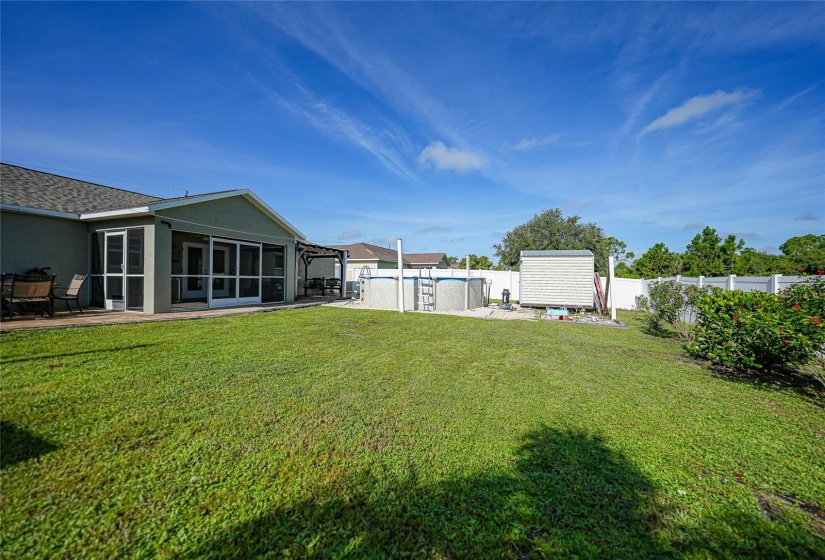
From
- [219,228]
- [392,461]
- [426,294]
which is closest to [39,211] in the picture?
[219,228]

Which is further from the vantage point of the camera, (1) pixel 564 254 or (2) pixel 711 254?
(2) pixel 711 254

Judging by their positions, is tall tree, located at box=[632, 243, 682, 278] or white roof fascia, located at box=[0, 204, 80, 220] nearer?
white roof fascia, located at box=[0, 204, 80, 220]

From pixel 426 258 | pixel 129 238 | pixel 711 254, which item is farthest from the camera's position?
pixel 426 258

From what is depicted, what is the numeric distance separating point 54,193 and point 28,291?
4498mm

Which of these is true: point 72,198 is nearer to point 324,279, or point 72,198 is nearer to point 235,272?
point 235,272

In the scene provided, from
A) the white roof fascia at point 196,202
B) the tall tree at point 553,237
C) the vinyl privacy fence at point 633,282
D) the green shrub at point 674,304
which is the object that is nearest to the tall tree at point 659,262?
the tall tree at point 553,237

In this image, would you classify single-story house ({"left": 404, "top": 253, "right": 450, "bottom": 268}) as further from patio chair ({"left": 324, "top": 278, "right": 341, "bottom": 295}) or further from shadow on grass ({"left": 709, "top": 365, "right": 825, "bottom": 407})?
shadow on grass ({"left": 709, "top": 365, "right": 825, "bottom": 407})

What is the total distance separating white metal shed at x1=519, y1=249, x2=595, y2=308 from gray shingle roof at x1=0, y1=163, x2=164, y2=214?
48.1ft

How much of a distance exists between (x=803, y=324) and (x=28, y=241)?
15.8 metres

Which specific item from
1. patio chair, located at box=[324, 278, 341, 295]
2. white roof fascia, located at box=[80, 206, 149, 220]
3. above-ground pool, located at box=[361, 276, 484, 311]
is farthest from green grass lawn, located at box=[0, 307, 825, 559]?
patio chair, located at box=[324, 278, 341, 295]

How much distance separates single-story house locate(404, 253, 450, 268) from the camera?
38625mm

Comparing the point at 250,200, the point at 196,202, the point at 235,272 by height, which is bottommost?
the point at 235,272

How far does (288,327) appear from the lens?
26.7 feet

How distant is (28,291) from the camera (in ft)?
23.9
